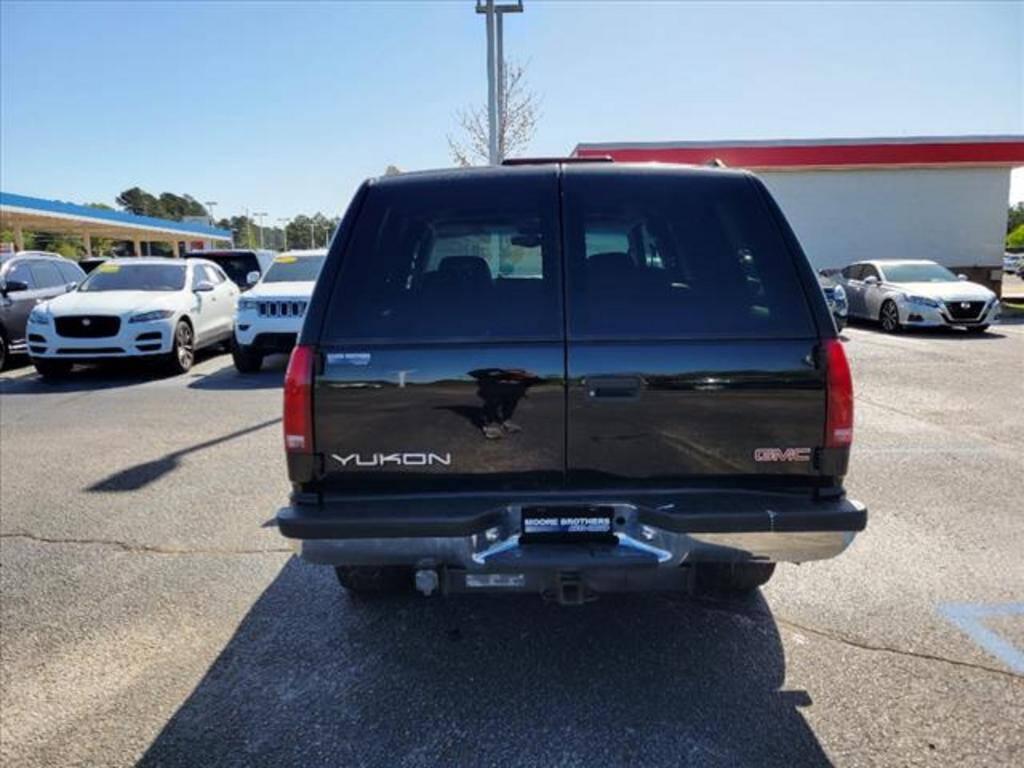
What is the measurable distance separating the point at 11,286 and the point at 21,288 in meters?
0.22

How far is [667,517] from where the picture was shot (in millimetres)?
2535

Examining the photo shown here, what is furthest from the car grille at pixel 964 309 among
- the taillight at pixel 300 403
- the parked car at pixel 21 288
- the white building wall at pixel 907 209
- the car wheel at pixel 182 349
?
the parked car at pixel 21 288

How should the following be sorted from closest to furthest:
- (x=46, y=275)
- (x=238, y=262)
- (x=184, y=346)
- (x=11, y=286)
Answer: (x=184, y=346)
(x=11, y=286)
(x=46, y=275)
(x=238, y=262)

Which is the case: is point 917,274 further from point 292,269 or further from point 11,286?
point 11,286

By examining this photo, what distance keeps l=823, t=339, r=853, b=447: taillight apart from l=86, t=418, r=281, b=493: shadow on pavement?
4905 millimetres

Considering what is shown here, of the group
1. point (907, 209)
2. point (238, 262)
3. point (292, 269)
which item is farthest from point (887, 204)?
point (238, 262)

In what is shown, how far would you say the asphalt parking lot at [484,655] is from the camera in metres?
2.55

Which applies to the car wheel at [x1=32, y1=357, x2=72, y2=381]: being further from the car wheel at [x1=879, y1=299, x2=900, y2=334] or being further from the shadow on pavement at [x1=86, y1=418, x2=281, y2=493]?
the car wheel at [x1=879, y1=299, x2=900, y2=334]

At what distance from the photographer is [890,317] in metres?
14.9

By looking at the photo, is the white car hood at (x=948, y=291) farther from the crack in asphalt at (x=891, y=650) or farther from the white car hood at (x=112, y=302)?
the white car hood at (x=112, y=302)

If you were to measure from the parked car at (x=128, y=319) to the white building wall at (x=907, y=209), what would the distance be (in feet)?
54.3

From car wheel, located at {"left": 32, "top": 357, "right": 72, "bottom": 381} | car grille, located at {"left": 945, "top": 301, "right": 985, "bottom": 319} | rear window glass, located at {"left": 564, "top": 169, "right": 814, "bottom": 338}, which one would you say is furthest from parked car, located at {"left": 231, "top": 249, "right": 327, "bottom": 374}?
car grille, located at {"left": 945, "top": 301, "right": 985, "bottom": 319}

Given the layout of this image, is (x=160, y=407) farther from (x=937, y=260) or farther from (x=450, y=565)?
(x=937, y=260)

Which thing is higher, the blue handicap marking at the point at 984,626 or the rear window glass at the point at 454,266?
the rear window glass at the point at 454,266
